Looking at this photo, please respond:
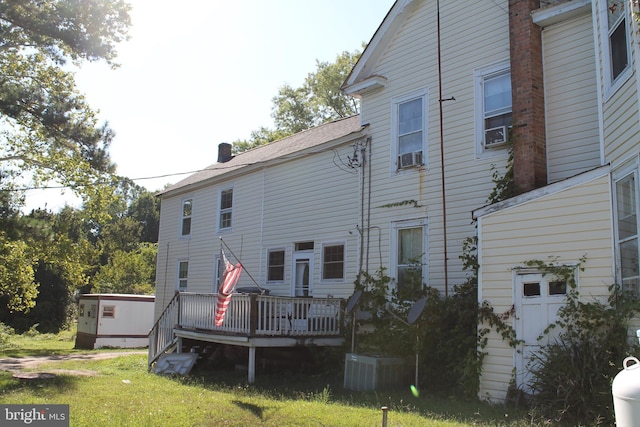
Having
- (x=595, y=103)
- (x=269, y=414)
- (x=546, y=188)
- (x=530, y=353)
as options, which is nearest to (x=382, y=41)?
(x=595, y=103)

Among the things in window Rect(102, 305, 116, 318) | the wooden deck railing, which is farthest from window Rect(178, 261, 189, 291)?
the wooden deck railing

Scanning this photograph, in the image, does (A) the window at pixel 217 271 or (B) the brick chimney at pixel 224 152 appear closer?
(A) the window at pixel 217 271

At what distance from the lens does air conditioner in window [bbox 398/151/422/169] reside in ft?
43.5

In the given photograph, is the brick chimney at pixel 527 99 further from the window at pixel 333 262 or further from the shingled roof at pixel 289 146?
the window at pixel 333 262

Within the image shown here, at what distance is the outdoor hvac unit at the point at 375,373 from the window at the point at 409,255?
1726 mm

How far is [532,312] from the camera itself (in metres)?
9.24

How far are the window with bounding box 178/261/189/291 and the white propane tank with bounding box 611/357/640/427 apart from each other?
721 inches

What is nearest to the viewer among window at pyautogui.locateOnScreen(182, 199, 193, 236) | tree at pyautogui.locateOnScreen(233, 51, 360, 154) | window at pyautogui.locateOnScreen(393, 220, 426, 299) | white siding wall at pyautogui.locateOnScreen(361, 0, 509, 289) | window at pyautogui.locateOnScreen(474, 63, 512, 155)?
window at pyautogui.locateOnScreen(474, 63, 512, 155)

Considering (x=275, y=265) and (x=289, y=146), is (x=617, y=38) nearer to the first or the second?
(x=275, y=265)

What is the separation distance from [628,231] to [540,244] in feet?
4.76

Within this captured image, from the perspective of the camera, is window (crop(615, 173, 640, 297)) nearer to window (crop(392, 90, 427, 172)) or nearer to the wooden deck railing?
window (crop(392, 90, 427, 172))

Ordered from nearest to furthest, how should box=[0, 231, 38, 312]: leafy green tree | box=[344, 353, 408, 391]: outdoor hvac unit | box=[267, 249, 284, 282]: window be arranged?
box=[344, 353, 408, 391]: outdoor hvac unit, box=[267, 249, 284, 282]: window, box=[0, 231, 38, 312]: leafy green tree

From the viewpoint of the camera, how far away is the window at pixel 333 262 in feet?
49.9

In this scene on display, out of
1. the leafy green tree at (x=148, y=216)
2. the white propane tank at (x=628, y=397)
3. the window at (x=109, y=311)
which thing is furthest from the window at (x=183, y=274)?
the leafy green tree at (x=148, y=216)
